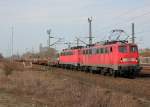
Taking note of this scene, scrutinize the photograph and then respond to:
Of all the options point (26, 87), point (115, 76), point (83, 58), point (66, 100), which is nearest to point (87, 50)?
point (83, 58)

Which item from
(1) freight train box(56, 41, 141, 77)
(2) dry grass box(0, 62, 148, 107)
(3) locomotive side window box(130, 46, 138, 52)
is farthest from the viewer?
(3) locomotive side window box(130, 46, 138, 52)

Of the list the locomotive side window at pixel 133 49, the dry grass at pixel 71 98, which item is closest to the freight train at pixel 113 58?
the locomotive side window at pixel 133 49

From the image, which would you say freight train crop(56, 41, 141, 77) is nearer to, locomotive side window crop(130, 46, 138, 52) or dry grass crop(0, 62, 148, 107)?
locomotive side window crop(130, 46, 138, 52)

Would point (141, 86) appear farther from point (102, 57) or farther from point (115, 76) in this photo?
point (102, 57)

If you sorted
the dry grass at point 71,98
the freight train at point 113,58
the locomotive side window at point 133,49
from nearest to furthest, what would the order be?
the dry grass at point 71,98, the freight train at point 113,58, the locomotive side window at point 133,49

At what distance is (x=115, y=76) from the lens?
3528 centimetres

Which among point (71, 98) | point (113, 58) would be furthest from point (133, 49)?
point (71, 98)

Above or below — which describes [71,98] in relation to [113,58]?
below

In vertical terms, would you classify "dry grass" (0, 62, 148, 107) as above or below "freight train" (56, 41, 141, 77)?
below

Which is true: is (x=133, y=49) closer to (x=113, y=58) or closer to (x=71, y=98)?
(x=113, y=58)

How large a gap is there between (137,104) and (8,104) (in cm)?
524

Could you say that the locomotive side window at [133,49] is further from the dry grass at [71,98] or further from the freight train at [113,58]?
the dry grass at [71,98]

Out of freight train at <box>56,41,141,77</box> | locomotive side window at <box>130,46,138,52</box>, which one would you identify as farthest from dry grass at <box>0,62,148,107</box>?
locomotive side window at <box>130,46,138,52</box>

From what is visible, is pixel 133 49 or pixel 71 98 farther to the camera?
pixel 133 49
